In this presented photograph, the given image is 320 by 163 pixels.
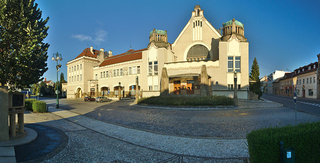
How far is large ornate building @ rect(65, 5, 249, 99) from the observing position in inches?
1160

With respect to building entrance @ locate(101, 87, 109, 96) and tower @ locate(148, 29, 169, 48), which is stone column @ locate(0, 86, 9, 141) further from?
building entrance @ locate(101, 87, 109, 96)

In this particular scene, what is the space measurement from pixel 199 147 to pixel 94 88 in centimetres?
4869

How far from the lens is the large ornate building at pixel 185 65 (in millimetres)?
29453

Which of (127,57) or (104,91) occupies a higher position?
(127,57)

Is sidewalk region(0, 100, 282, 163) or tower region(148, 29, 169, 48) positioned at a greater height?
tower region(148, 29, 169, 48)

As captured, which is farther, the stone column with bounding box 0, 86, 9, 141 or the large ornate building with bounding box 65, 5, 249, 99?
the large ornate building with bounding box 65, 5, 249, 99

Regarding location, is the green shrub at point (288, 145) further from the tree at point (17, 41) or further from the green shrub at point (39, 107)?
the green shrub at point (39, 107)

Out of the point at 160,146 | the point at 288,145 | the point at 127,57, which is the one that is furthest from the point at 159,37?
the point at 288,145

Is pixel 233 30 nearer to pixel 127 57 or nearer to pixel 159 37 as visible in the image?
pixel 159 37

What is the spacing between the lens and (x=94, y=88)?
5003 cm

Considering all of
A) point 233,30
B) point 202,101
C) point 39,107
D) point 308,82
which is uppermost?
point 233,30

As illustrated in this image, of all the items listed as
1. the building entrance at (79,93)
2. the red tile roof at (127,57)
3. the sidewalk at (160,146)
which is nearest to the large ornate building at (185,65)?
the red tile roof at (127,57)

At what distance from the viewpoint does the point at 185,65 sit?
32.3m

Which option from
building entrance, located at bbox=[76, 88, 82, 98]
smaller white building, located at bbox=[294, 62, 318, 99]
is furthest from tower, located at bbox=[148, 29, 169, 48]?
smaller white building, located at bbox=[294, 62, 318, 99]
